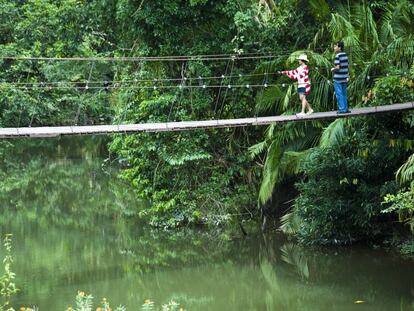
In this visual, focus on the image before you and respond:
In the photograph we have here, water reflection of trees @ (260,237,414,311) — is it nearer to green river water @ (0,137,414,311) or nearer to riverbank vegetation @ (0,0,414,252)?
green river water @ (0,137,414,311)

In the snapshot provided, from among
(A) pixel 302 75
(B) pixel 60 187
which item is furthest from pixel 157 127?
(B) pixel 60 187

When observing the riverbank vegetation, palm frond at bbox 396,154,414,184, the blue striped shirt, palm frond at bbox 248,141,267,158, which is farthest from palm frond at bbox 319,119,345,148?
palm frond at bbox 396,154,414,184

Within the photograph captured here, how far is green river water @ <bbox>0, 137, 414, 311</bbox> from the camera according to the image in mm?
8289

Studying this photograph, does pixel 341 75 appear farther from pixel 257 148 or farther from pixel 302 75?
pixel 257 148

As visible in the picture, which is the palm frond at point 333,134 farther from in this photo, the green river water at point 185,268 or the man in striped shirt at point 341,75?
the green river water at point 185,268

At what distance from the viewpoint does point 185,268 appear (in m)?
9.86

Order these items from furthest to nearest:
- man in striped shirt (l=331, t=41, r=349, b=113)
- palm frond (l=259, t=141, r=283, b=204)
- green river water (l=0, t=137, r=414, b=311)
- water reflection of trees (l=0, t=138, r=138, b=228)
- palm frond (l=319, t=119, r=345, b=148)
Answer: water reflection of trees (l=0, t=138, r=138, b=228) → palm frond (l=259, t=141, r=283, b=204) → palm frond (l=319, t=119, r=345, b=148) → man in striped shirt (l=331, t=41, r=349, b=113) → green river water (l=0, t=137, r=414, b=311)

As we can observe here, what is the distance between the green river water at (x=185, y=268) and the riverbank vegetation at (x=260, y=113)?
471 millimetres

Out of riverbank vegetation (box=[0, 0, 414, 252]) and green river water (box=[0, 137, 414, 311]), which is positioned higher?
riverbank vegetation (box=[0, 0, 414, 252])

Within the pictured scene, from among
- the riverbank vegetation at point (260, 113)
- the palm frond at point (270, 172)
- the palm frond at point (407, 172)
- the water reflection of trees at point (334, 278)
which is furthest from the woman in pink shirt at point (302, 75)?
the water reflection of trees at point (334, 278)

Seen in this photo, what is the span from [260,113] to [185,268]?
9.48 feet

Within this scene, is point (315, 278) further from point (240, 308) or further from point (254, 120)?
point (254, 120)

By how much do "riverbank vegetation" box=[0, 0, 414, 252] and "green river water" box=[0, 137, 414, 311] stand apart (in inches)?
18.5

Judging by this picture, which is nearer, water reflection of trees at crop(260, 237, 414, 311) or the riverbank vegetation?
water reflection of trees at crop(260, 237, 414, 311)
